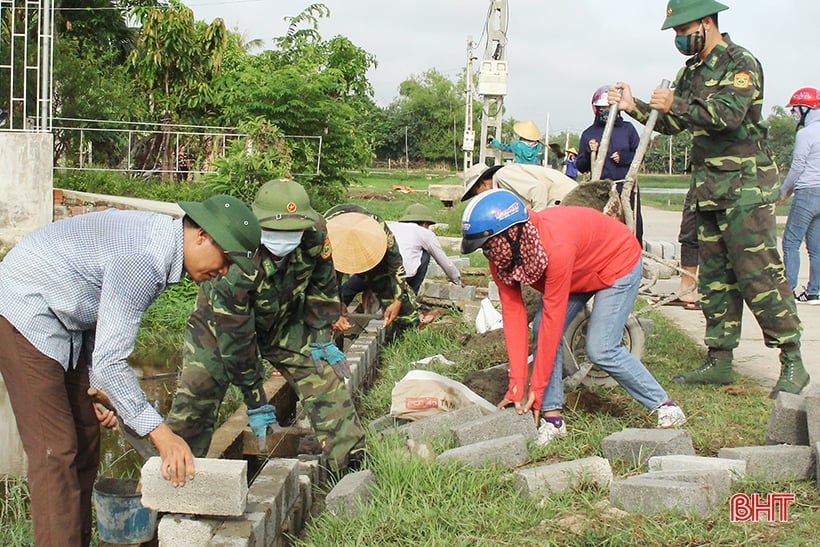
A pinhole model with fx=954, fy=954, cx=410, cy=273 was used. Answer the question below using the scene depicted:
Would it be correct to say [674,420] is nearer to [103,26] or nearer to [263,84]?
[263,84]

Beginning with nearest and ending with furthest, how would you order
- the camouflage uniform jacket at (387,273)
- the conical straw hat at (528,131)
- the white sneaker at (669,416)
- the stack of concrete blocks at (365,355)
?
1. the white sneaker at (669,416)
2. the stack of concrete blocks at (365,355)
3. the camouflage uniform jacket at (387,273)
4. the conical straw hat at (528,131)

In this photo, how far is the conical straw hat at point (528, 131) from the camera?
1095cm

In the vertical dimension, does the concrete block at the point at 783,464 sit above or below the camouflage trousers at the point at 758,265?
below

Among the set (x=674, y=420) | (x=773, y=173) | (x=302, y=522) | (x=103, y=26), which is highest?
(x=103, y=26)

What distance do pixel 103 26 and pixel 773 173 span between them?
68.7ft

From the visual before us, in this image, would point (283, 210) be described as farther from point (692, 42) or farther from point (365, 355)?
point (692, 42)

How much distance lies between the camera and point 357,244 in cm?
686

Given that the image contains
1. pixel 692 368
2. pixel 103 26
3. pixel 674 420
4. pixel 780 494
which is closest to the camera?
A: pixel 780 494

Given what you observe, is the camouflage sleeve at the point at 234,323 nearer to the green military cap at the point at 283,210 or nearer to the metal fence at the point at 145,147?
the green military cap at the point at 283,210

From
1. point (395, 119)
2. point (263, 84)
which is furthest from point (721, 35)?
point (395, 119)

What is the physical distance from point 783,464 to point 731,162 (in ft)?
7.02

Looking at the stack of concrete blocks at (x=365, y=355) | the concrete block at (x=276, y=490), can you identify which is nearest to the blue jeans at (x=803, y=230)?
the stack of concrete blocks at (x=365, y=355)

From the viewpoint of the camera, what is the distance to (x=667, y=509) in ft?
12.5

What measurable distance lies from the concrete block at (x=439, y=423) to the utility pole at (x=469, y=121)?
644 inches
